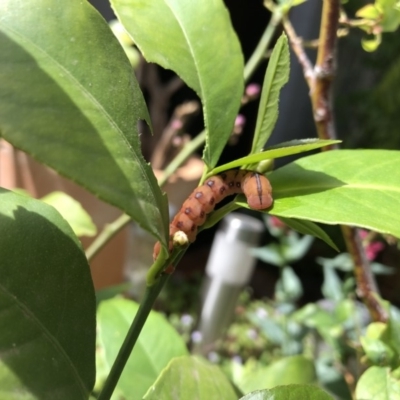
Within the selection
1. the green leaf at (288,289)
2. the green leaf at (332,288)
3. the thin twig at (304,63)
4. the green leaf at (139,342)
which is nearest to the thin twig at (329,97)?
the thin twig at (304,63)

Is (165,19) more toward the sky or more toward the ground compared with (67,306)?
more toward the sky

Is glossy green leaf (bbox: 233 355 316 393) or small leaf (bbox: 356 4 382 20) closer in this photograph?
small leaf (bbox: 356 4 382 20)

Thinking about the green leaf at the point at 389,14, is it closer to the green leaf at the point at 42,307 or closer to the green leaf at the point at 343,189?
the green leaf at the point at 343,189

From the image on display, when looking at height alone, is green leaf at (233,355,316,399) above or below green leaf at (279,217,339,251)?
below

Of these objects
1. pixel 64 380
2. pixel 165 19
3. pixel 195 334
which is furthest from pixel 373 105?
pixel 64 380

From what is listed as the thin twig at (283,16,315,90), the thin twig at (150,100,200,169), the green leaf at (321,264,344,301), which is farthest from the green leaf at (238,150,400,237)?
the thin twig at (150,100,200,169)

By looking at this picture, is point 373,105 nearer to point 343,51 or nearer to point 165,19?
point 343,51

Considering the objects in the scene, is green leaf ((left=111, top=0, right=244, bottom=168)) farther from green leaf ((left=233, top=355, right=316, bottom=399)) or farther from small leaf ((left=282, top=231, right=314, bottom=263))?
small leaf ((left=282, top=231, right=314, bottom=263))
